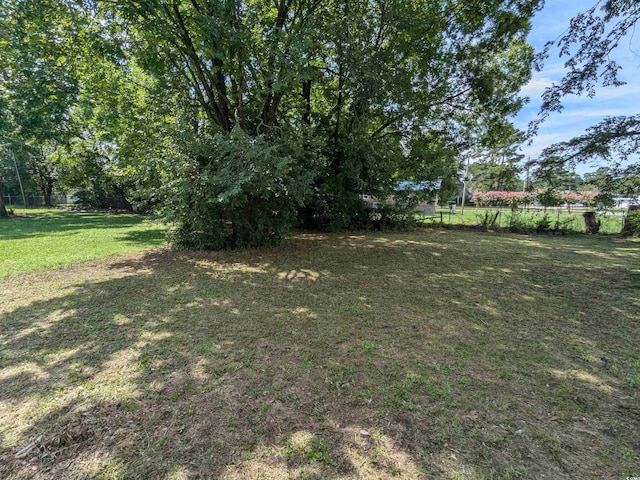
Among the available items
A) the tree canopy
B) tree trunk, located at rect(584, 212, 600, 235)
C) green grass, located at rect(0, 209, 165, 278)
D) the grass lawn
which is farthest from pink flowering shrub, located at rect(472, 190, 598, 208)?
green grass, located at rect(0, 209, 165, 278)

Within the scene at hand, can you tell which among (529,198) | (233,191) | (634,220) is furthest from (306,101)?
(634,220)

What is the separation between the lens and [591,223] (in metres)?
10.8

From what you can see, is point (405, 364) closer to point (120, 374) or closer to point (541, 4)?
point (120, 374)

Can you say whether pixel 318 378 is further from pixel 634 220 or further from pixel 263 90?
pixel 634 220

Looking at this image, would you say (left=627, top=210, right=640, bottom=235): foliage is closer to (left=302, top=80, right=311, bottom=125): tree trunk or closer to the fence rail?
the fence rail

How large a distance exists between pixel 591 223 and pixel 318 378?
12.8m

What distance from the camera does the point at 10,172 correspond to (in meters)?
25.3

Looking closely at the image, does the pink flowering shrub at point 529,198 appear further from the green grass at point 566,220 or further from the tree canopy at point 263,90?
the tree canopy at point 263,90

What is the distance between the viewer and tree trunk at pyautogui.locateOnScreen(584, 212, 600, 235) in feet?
35.2

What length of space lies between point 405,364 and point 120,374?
7.48 ft

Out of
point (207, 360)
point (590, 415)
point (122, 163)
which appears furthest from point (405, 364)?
point (122, 163)

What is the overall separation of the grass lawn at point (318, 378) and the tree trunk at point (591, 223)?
294 inches

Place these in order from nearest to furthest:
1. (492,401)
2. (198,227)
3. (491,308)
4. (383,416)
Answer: (383,416) < (492,401) < (491,308) < (198,227)

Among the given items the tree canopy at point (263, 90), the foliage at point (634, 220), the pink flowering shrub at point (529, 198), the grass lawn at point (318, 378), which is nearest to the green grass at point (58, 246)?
the grass lawn at point (318, 378)
